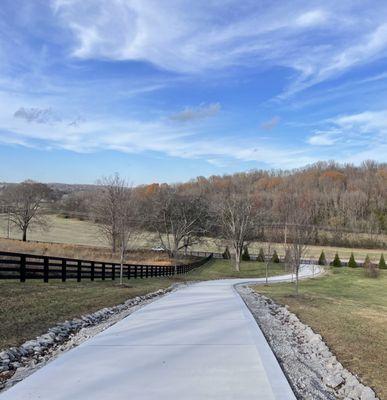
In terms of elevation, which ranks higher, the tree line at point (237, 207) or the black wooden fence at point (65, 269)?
the tree line at point (237, 207)

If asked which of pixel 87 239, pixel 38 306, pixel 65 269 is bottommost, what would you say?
pixel 38 306

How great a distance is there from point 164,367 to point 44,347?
2.55 metres

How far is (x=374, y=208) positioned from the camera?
13000cm

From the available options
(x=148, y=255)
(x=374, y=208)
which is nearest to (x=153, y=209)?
(x=148, y=255)

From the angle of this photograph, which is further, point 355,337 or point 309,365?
point 355,337

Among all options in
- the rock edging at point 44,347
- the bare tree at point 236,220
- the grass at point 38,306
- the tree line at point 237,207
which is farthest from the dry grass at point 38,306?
the bare tree at point 236,220

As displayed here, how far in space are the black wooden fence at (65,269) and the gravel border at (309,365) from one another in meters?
7.92

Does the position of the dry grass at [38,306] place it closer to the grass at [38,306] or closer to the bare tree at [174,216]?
the grass at [38,306]

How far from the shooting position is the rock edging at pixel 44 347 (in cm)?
627

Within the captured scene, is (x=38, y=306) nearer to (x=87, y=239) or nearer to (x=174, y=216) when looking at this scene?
(x=174, y=216)

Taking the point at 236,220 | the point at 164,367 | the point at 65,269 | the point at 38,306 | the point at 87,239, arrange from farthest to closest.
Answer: the point at 87,239
the point at 236,220
the point at 65,269
the point at 38,306
the point at 164,367

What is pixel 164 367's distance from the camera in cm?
605

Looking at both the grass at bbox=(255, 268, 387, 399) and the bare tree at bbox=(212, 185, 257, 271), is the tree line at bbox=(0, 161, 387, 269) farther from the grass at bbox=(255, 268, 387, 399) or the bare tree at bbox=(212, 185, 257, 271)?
the grass at bbox=(255, 268, 387, 399)

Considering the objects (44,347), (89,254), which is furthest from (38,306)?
(89,254)
